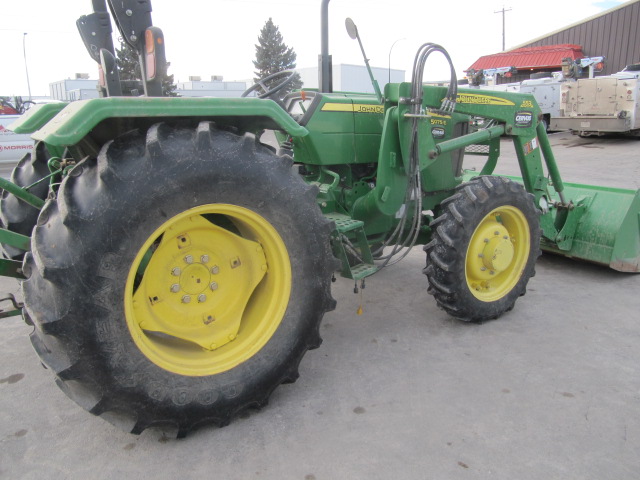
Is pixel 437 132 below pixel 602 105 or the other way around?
below

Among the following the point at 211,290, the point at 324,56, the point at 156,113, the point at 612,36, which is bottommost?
the point at 211,290

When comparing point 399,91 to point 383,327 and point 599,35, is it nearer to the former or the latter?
point 383,327

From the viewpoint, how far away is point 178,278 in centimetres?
237

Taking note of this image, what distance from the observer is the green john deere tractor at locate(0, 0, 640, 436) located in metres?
1.96

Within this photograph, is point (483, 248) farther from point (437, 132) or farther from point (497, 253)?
point (437, 132)

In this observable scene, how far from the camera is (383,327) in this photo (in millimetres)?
3441

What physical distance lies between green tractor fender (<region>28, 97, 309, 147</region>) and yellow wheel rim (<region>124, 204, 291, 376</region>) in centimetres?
42

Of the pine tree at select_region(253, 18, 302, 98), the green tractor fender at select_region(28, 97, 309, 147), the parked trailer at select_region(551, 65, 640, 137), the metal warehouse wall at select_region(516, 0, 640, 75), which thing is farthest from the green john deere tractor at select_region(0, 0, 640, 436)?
the pine tree at select_region(253, 18, 302, 98)

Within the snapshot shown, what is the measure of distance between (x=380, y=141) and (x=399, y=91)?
0.39 metres

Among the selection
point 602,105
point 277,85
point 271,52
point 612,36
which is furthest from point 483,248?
point 271,52

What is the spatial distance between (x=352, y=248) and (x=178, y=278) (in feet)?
3.80

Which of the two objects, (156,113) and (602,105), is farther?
(602,105)

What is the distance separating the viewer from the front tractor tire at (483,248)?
3236 millimetres

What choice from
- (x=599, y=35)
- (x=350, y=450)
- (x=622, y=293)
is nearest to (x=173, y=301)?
(x=350, y=450)
